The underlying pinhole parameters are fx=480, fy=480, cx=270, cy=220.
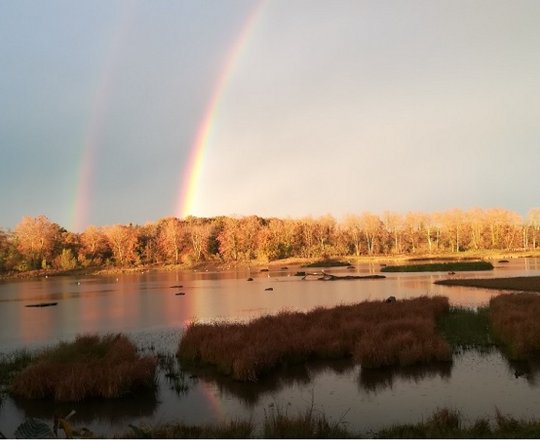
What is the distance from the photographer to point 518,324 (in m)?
20.0

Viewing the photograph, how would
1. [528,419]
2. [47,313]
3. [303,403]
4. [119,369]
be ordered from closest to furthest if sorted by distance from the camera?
[528,419], [303,403], [119,369], [47,313]

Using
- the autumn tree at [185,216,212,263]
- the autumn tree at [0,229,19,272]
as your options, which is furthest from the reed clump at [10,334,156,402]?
the autumn tree at [0,229,19,272]

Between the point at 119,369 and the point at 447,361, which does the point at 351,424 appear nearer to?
the point at 447,361

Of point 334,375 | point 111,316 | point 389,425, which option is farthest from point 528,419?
point 111,316

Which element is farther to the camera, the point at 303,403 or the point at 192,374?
the point at 192,374

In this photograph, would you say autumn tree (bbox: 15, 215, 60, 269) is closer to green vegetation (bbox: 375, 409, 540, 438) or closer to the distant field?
the distant field

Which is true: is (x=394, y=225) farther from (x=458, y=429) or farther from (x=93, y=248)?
(x=458, y=429)

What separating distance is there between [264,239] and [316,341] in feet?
406

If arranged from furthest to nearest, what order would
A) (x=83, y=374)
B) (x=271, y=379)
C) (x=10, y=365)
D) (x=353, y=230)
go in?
(x=353, y=230) < (x=10, y=365) < (x=271, y=379) < (x=83, y=374)

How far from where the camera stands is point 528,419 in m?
11.1

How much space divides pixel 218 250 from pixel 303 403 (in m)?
141

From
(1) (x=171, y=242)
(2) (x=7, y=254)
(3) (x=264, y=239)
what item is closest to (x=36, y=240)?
(2) (x=7, y=254)

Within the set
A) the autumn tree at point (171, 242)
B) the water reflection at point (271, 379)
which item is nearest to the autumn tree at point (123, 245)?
the autumn tree at point (171, 242)

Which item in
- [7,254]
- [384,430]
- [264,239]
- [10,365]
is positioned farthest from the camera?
[264,239]
